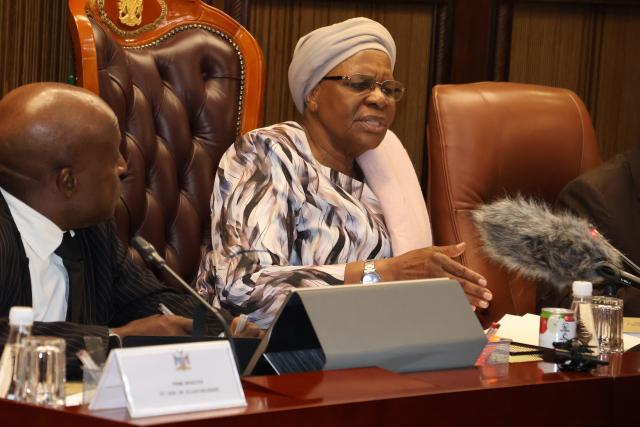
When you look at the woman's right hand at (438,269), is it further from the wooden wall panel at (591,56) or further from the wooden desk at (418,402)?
the wooden wall panel at (591,56)

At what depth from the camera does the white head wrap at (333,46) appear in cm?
312

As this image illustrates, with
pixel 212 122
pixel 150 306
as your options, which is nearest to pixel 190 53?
pixel 212 122

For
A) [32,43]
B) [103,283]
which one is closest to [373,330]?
[103,283]

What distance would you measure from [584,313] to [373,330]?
710mm

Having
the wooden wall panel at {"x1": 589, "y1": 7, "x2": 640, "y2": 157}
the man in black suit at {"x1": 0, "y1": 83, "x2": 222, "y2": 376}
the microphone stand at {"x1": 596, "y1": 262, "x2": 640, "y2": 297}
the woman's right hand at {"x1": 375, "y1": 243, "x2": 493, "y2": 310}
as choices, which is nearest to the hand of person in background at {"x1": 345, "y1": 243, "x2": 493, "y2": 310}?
the woman's right hand at {"x1": 375, "y1": 243, "x2": 493, "y2": 310}

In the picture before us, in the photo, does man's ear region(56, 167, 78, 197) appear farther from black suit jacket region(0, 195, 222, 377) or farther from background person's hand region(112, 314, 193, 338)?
background person's hand region(112, 314, 193, 338)

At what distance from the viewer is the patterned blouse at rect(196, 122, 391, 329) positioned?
2.79 meters

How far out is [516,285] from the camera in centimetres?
345

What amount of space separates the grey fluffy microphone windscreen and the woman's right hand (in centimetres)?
13

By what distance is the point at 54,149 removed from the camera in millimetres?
2242

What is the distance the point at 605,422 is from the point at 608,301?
0.47 m

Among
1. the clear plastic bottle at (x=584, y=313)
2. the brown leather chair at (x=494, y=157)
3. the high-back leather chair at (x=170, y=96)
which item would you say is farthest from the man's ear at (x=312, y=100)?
the clear plastic bottle at (x=584, y=313)

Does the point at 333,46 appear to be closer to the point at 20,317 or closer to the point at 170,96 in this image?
the point at 170,96

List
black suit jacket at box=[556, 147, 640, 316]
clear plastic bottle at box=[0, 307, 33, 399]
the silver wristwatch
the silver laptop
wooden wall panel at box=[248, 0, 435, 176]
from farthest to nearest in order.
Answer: wooden wall panel at box=[248, 0, 435, 176]
black suit jacket at box=[556, 147, 640, 316]
the silver wristwatch
the silver laptop
clear plastic bottle at box=[0, 307, 33, 399]
